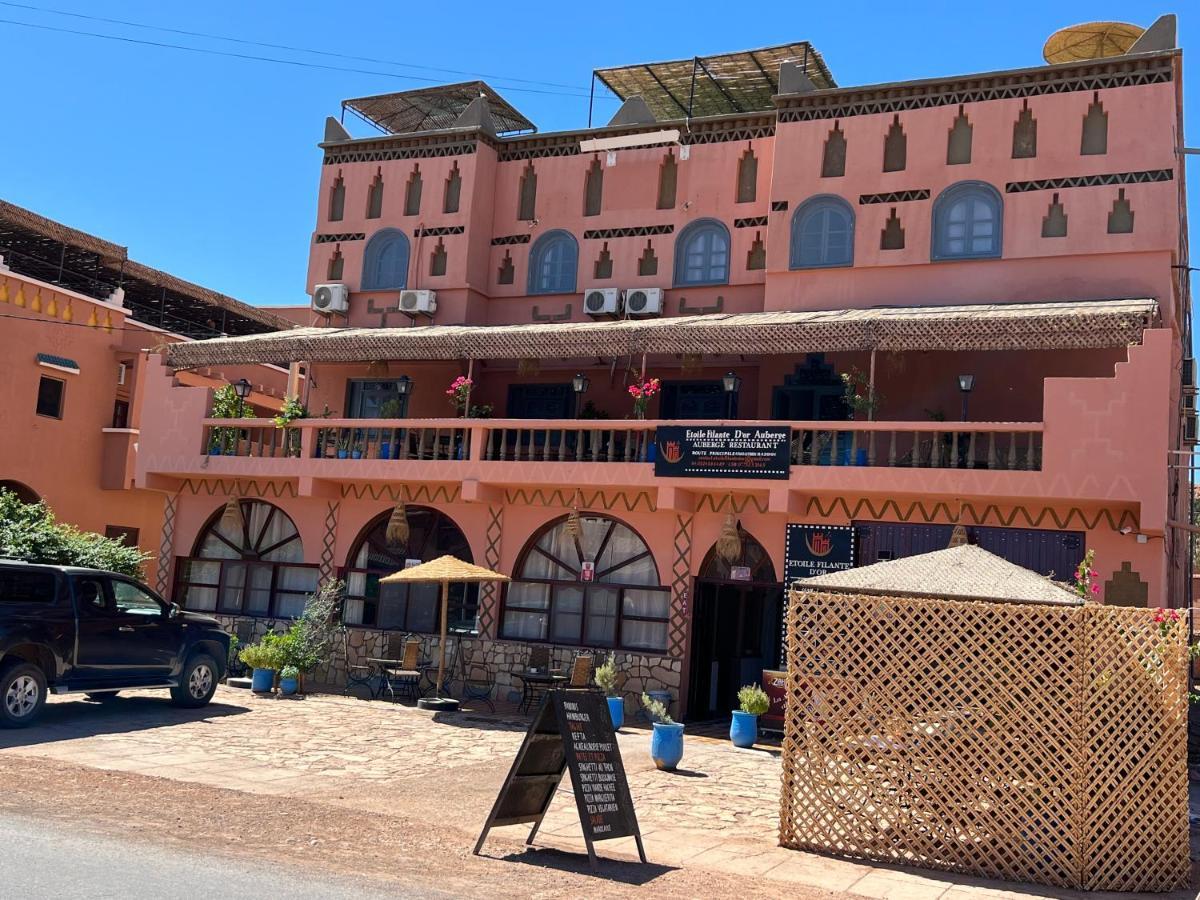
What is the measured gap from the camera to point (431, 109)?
26.1 metres

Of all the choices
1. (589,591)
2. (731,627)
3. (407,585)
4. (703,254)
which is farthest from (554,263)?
(731,627)

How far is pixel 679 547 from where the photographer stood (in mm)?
A: 19125

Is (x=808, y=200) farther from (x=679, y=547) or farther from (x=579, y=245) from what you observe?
(x=679, y=547)

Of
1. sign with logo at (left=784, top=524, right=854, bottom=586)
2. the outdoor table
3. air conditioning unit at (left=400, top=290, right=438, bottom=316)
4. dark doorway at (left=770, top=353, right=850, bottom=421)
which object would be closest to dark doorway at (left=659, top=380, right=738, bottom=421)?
dark doorway at (left=770, top=353, right=850, bottom=421)

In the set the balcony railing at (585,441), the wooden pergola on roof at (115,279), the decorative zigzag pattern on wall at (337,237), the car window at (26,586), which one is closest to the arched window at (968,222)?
the balcony railing at (585,441)

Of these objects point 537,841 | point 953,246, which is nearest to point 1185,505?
point 953,246

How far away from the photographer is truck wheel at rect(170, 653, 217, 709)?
1603 cm

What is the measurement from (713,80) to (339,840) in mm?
18406

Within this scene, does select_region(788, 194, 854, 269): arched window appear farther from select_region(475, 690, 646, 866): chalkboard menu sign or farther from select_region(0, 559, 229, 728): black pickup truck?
select_region(475, 690, 646, 866): chalkboard menu sign

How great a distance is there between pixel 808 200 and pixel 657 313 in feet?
10.9

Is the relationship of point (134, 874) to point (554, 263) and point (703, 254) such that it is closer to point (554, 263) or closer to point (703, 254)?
point (703, 254)

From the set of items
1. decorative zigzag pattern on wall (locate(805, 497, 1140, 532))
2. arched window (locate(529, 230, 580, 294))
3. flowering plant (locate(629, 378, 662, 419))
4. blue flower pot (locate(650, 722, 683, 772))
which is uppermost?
arched window (locate(529, 230, 580, 294))

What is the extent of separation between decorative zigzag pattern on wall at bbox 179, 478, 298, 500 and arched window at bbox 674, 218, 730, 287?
805 cm

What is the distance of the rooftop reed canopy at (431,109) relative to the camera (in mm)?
25281
